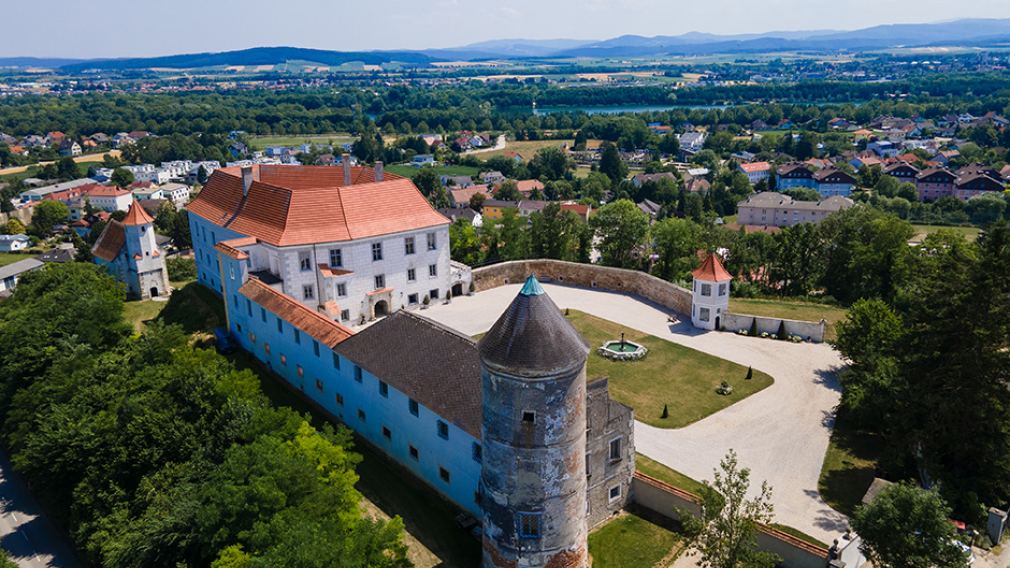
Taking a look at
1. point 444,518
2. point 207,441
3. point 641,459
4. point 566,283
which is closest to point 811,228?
point 566,283

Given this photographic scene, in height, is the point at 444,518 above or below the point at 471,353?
below

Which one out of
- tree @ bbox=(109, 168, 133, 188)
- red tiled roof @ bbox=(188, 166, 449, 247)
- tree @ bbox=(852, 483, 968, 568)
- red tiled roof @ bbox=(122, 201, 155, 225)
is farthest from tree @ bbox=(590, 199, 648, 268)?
tree @ bbox=(109, 168, 133, 188)

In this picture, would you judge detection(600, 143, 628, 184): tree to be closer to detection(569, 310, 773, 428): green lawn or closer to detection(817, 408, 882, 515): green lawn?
detection(569, 310, 773, 428): green lawn

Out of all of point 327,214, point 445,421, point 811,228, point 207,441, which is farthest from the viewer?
point 811,228

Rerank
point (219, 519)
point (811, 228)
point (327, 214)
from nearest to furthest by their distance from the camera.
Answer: point (219, 519)
point (327, 214)
point (811, 228)

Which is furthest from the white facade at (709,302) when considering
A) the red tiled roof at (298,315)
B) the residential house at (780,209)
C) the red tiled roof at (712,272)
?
the residential house at (780,209)

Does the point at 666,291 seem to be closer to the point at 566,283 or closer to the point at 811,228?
the point at 566,283

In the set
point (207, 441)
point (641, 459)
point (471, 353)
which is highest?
point (471, 353)

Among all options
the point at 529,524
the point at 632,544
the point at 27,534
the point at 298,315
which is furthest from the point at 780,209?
the point at 27,534
